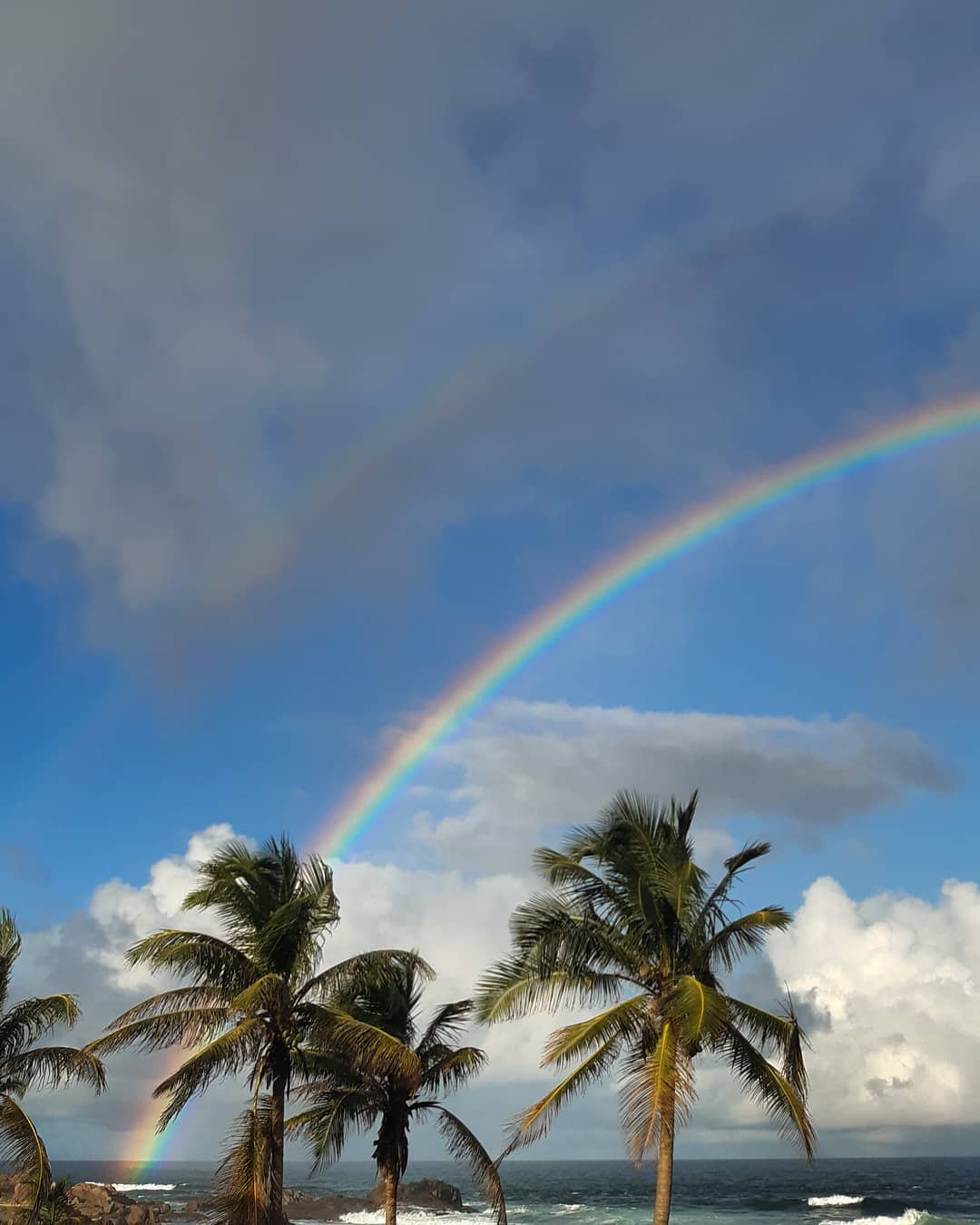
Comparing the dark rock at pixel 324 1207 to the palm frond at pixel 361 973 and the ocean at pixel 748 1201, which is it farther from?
the palm frond at pixel 361 973

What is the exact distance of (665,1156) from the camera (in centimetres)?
2036

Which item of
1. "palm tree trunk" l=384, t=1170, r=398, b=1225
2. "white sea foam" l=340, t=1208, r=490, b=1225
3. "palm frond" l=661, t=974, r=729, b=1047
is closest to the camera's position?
"palm frond" l=661, t=974, r=729, b=1047

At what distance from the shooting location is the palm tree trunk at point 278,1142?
22167 mm

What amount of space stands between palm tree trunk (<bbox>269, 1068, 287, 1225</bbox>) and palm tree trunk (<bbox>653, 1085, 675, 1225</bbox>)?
724cm

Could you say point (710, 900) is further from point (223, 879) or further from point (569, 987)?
point (223, 879)

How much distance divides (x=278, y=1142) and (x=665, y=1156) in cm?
766

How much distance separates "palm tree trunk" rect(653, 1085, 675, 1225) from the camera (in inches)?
775

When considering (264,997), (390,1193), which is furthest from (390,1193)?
(264,997)

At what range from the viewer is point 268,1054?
22766 millimetres


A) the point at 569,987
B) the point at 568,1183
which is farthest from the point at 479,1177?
the point at 568,1183

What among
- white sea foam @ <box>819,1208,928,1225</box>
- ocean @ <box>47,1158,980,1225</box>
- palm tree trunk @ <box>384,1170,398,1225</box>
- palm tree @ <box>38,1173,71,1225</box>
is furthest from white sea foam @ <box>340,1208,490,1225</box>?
palm tree trunk @ <box>384,1170,398,1225</box>

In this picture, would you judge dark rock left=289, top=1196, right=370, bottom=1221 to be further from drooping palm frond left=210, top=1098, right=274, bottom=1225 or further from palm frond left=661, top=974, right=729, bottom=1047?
palm frond left=661, top=974, right=729, bottom=1047

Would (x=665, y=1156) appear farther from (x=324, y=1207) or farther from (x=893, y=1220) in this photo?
(x=893, y=1220)

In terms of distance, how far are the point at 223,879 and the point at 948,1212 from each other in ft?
266
